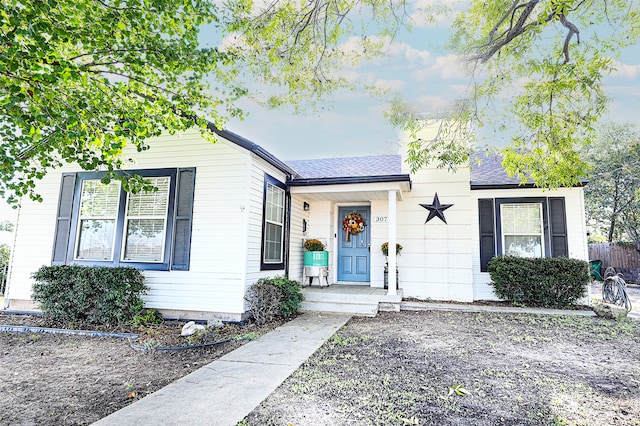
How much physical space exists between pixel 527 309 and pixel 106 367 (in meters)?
7.21

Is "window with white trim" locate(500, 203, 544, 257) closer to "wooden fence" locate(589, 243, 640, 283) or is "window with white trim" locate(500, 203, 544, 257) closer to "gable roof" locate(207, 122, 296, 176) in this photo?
"gable roof" locate(207, 122, 296, 176)

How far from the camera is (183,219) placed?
20.5ft

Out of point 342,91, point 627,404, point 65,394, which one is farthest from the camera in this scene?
point 342,91

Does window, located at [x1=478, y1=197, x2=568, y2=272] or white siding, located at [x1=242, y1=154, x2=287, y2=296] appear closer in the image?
white siding, located at [x1=242, y1=154, x2=287, y2=296]

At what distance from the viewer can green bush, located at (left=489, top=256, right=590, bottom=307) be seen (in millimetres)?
7254

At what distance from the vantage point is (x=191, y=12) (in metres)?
4.66

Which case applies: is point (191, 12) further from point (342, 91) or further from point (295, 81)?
point (342, 91)

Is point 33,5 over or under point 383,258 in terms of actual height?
over

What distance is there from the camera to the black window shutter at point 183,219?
614 centimetres

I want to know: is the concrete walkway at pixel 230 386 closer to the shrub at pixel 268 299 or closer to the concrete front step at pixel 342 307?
the shrub at pixel 268 299

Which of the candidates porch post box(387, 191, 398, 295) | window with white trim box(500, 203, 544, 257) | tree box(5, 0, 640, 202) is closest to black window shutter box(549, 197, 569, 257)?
window with white trim box(500, 203, 544, 257)

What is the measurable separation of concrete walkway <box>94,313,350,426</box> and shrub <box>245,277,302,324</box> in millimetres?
877

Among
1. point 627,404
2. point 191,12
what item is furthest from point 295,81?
point 627,404

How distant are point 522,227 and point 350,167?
4284mm
